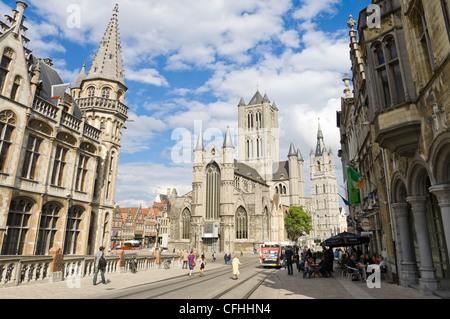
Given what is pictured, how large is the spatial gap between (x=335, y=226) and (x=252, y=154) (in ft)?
158

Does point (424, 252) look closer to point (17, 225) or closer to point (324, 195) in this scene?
point (17, 225)

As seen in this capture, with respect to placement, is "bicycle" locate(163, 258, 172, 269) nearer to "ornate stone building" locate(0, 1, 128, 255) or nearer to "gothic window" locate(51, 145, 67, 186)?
"ornate stone building" locate(0, 1, 128, 255)

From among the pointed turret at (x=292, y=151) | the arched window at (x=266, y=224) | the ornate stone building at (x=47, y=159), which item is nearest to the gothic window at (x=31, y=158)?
the ornate stone building at (x=47, y=159)

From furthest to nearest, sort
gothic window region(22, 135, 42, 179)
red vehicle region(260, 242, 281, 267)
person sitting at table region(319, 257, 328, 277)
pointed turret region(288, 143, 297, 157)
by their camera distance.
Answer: pointed turret region(288, 143, 297, 157), red vehicle region(260, 242, 281, 267), gothic window region(22, 135, 42, 179), person sitting at table region(319, 257, 328, 277)

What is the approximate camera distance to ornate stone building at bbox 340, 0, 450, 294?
7891 mm

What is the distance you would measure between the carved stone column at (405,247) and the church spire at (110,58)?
27861 mm

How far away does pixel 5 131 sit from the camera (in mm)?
16109

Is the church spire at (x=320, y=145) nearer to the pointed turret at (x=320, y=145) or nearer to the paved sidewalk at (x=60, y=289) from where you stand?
the pointed turret at (x=320, y=145)

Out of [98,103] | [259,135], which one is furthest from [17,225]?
[259,135]

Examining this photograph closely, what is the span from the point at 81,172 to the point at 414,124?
22524 mm

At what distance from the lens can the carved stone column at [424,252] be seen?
960cm

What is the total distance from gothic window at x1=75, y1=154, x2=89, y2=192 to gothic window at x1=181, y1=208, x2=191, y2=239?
44.5 m

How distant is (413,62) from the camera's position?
9.48 meters

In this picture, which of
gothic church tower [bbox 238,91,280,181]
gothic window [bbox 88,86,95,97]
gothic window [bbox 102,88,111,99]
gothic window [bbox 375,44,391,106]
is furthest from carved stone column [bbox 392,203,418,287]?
gothic church tower [bbox 238,91,280,181]
